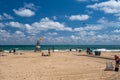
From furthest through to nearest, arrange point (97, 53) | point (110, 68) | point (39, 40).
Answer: point (39, 40) → point (97, 53) → point (110, 68)

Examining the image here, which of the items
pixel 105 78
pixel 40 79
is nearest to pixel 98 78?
pixel 105 78

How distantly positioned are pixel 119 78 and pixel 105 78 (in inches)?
44.3

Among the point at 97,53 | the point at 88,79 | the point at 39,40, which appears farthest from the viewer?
the point at 39,40

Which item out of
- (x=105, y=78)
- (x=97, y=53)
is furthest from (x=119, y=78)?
(x=97, y=53)

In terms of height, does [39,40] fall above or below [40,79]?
above

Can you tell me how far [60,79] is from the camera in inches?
691

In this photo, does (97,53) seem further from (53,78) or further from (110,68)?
(53,78)

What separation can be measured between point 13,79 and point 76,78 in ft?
16.5

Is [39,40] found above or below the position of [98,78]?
above

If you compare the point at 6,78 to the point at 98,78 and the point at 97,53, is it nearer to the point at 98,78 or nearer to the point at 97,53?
the point at 98,78

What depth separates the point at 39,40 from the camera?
60.7m

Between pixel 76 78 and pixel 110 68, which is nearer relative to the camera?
pixel 76 78

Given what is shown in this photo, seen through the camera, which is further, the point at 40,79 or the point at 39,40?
the point at 39,40

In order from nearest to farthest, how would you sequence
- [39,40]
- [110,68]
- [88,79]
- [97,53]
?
[88,79] < [110,68] < [97,53] < [39,40]
